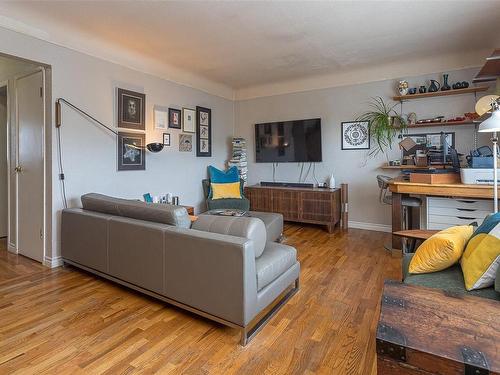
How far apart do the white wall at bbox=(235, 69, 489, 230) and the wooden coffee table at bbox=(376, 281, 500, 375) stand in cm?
348

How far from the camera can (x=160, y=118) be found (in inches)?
160

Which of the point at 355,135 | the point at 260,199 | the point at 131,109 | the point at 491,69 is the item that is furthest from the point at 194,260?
the point at 491,69

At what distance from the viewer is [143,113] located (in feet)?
12.5

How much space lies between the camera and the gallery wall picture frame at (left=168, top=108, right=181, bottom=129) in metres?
4.23

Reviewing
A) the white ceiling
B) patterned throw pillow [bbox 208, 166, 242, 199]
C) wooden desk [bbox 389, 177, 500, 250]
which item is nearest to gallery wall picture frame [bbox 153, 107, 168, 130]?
the white ceiling

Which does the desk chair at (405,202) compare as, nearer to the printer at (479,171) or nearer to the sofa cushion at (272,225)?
the printer at (479,171)

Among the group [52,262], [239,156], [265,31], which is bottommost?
[52,262]

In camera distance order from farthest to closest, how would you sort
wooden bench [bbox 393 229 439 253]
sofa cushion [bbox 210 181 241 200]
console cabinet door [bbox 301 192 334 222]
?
1. sofa cushion [bbox 210 181 241 200]
2. console cabinet door [bbox 301 192 334 222]
3. wooden bench [bbox 393 229 439 253]

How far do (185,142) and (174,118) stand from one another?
42cm

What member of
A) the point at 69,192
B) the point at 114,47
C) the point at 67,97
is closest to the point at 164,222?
the point at 69,192

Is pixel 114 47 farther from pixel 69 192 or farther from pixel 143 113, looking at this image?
pixel 69 192

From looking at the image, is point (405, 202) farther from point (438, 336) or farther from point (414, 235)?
point (438, 336)

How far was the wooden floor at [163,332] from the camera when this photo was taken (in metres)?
1.57

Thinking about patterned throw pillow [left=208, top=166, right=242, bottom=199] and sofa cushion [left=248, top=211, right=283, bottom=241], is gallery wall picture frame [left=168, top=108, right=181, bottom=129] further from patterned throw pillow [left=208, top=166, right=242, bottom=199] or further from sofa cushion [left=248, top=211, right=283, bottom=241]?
sofa cushion [left=248, top=211, right=283, bottom=241]
